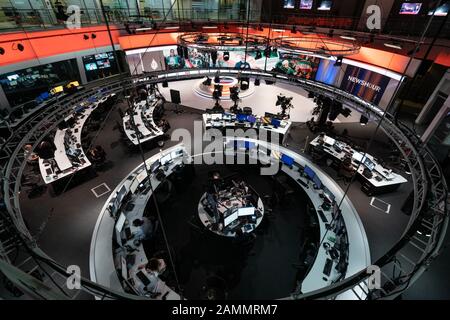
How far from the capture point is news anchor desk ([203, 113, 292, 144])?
13.9 m

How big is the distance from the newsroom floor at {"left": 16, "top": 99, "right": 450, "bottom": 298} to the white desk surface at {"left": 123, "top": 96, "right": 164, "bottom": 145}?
0.89m

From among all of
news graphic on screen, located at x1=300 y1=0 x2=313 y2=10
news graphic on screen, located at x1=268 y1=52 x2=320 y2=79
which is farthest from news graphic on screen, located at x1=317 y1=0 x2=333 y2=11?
news graphic on screen, located at x1=268 y1=52 x2=320 y2=79

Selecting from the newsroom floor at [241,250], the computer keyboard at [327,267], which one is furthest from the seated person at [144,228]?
the computer keyboard at [327,267]

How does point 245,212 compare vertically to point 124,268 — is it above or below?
above

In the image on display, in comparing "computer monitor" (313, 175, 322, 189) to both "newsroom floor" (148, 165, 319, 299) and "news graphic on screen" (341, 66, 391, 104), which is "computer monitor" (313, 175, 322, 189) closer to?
"newsroom floor" (148, 165, 319, 299)

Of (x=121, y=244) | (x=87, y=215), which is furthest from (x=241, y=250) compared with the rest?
(x=87, y=215)

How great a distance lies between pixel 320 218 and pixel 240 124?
7292 mm

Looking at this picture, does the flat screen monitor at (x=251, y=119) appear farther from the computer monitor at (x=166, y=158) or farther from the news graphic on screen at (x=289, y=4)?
the news graphic on screen at (x=289, y=4)

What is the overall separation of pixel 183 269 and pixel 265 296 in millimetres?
2989

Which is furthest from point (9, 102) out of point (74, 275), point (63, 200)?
point (74, 275)

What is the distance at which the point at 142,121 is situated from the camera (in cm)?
1446

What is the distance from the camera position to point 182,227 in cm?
991

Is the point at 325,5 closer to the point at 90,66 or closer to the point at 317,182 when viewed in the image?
the point at 317,182

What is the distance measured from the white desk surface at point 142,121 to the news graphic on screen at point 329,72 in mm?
15941
